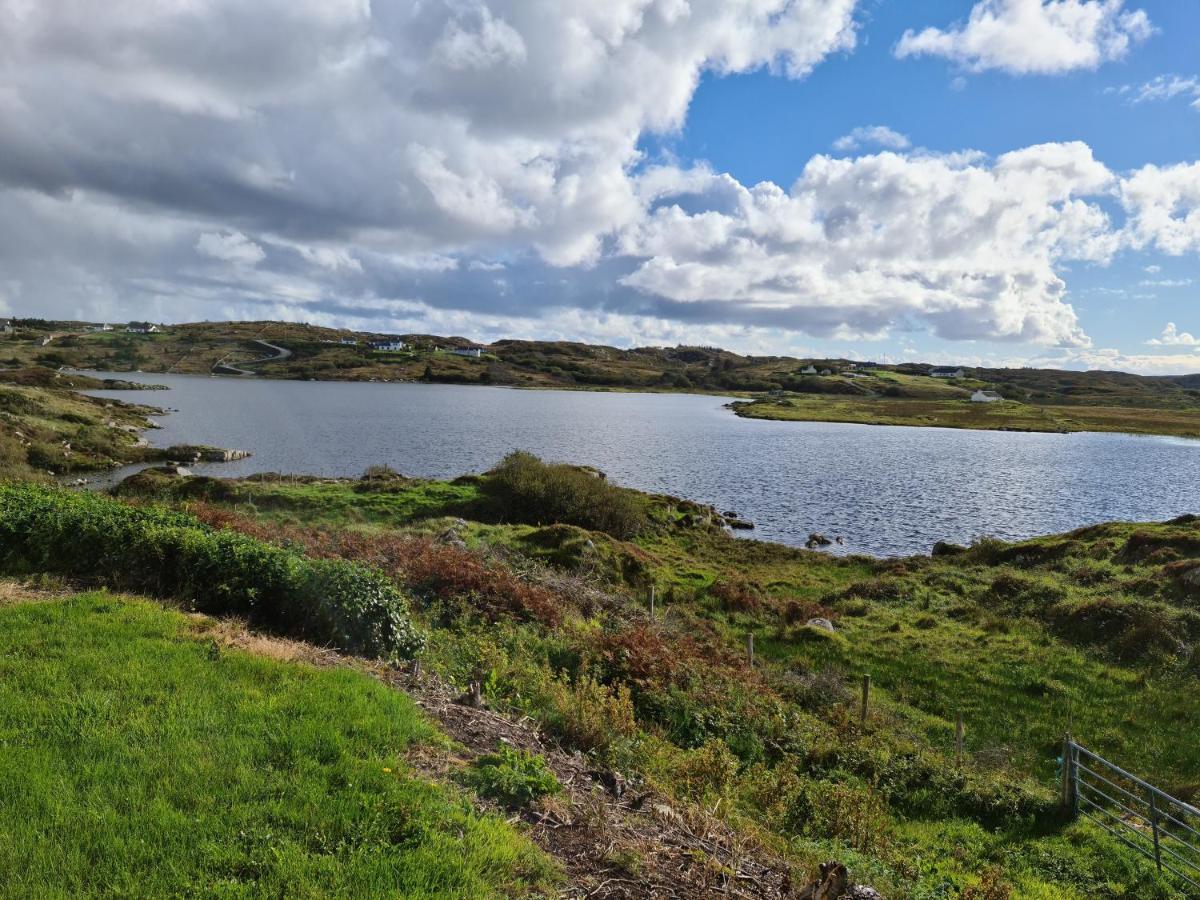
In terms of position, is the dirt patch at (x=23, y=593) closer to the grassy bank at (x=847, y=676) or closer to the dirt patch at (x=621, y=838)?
the grassy bank at (x=847, y=676)

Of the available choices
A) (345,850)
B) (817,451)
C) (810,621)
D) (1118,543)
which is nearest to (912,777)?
(345,850)

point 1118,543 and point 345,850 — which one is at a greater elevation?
point 345,850

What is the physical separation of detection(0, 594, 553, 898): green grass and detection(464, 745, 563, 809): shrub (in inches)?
26.3

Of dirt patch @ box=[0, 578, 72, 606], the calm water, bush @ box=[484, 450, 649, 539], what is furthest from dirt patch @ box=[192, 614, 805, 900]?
the calm water

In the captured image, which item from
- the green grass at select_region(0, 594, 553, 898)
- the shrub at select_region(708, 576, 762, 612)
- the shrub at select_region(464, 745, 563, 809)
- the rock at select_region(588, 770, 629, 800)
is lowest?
the shrub at select_region(708, 576, 762, 612)

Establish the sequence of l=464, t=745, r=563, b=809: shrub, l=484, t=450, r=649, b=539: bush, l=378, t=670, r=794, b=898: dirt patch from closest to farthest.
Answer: l=378, t=670, r=794, b=898: dirt patch, l=464, t=745, r=563, b=809: shrub, l=484, t=450, r=649, b=539: bush

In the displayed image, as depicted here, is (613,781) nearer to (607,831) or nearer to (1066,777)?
(607,831)

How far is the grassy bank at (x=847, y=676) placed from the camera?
33.3ft

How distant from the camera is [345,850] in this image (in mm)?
5633

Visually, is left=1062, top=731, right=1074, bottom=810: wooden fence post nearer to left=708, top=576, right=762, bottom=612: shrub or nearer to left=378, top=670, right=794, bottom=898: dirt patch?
left=378, top=670, right=794, bottom=898: dirt patch

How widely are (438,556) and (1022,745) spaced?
Answer: 16295mm

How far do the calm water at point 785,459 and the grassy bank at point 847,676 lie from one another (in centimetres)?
1817

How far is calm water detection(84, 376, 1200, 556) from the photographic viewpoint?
2235 inches

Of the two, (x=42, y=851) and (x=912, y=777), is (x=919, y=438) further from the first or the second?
(x=42, y=851)
